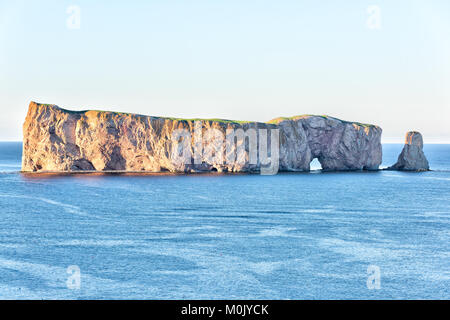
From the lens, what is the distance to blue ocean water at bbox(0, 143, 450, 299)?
114 ft

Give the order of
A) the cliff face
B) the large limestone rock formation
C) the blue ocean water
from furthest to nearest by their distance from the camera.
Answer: the large limestone rock formation → the cliff face → the blue ocean water

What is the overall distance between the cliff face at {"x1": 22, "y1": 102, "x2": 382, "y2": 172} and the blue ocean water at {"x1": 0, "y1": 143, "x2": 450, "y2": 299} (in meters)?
30.3

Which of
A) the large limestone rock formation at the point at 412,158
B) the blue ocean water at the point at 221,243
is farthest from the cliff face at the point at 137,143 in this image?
the large limestone rock formation at the point at 412,158

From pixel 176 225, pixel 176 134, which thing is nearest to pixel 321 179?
pixel 176 134

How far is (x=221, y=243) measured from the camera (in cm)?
4653

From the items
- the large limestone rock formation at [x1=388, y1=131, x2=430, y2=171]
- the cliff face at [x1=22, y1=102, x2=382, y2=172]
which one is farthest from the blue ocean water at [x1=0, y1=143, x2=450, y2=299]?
the large limestone rock formation at [x1=388, y1=131, x2=430, y2=171]

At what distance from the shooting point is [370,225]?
5641cm

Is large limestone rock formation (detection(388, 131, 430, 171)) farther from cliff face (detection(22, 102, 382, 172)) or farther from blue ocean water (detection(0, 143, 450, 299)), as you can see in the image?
blue ocean water (detection(0, 143, 450, 299))

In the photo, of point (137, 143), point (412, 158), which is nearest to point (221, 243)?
point (137, 143)

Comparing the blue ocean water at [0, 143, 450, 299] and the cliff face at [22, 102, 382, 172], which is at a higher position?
the cliff face at [22, 102, 382, 172]

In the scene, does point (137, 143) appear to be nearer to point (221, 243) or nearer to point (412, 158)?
point (412, 158)

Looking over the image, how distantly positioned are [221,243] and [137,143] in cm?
7442

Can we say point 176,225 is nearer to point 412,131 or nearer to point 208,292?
point 208,292
